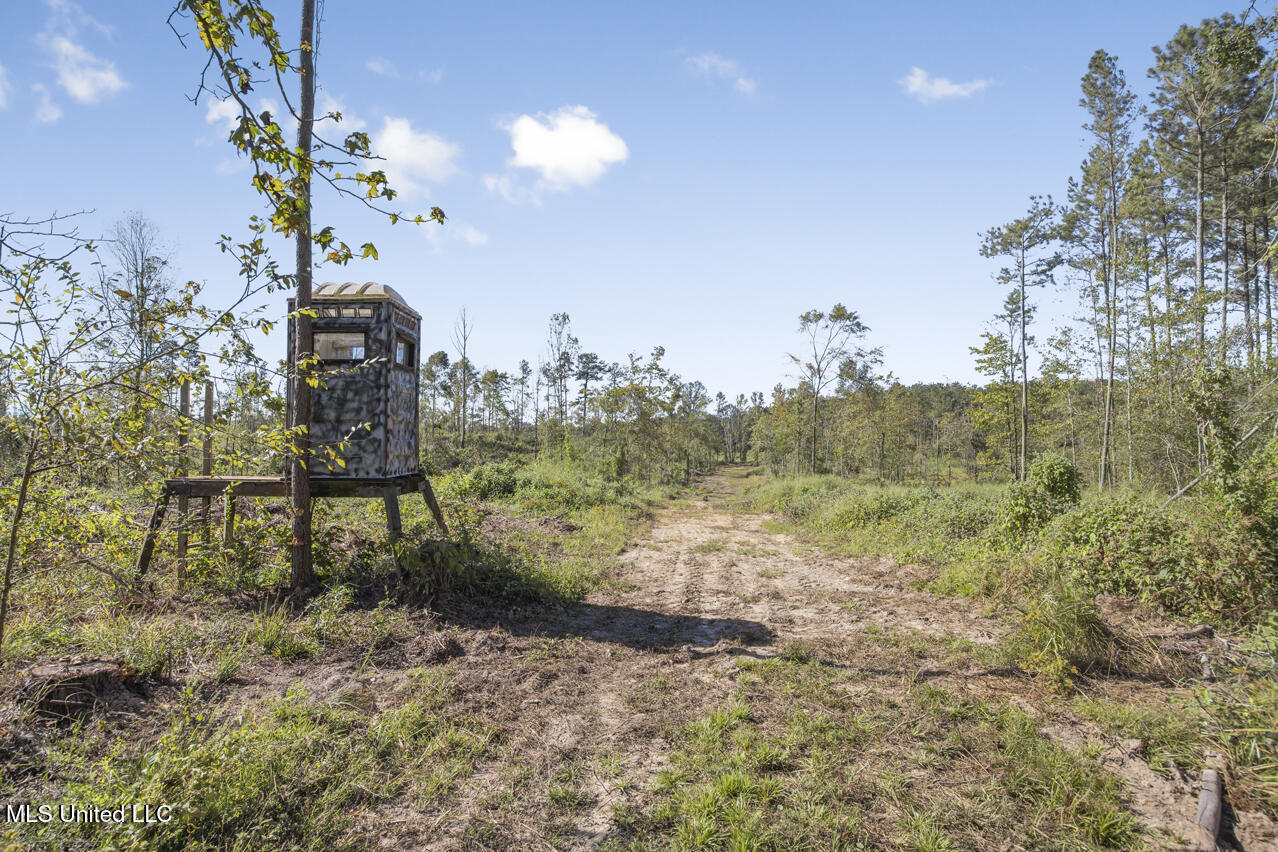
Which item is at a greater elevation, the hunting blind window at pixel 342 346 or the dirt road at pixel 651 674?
the hunting blind window at pixel 342 346

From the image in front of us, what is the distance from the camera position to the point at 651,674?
519 centimetres

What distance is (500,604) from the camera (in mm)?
6719

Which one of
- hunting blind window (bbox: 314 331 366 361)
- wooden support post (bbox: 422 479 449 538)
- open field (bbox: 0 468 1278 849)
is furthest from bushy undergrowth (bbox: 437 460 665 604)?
hunting blind window (bbox: 314 331 366 361)

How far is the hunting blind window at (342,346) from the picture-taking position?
6.83 metres

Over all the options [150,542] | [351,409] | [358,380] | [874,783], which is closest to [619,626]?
[874,783]

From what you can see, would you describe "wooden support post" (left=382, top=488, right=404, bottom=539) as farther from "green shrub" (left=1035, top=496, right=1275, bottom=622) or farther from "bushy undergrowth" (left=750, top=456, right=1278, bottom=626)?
"green shrub" (left=1035, top=496, right=1275, bottom=622)

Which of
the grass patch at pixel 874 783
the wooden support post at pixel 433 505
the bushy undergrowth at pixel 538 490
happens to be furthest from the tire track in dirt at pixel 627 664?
the bushy undergrowth at pixel 538 490

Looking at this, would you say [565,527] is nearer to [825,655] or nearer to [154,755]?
[825,655]

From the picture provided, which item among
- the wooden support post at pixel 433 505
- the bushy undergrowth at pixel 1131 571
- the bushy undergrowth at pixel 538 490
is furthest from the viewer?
the bushy undergrowth at pixel 538 490

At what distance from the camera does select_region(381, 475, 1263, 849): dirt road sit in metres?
3.12

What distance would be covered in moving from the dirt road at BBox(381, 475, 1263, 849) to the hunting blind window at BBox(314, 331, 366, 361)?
3448mm

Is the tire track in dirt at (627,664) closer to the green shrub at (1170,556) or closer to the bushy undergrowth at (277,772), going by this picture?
the bushy undergrowth at (277,772)

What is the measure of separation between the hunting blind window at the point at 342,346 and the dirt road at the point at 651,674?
136 inches

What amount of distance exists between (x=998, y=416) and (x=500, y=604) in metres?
22.0
